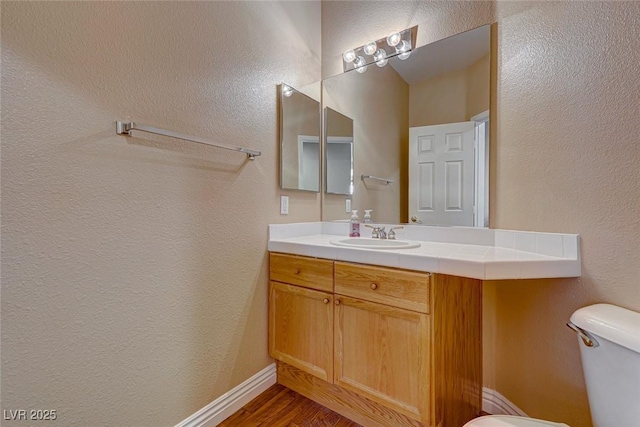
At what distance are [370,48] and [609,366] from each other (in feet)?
6.12

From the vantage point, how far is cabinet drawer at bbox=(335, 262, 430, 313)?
3.76 ft

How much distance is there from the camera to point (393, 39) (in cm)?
177

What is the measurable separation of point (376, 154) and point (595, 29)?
1.09m

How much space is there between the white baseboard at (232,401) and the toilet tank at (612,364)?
1415 mm

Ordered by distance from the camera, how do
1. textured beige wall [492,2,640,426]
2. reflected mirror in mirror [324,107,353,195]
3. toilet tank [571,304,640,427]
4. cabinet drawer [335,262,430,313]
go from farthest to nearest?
reflected mirror in mirror [324,107,353,195] → cabinet drawer [335,262,430,313] → textured beige wall [492,2,640,426] → toilet tank [571,304,640,427]

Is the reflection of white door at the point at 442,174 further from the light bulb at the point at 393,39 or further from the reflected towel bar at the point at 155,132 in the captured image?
the reflected towel bar at the point at 155,132

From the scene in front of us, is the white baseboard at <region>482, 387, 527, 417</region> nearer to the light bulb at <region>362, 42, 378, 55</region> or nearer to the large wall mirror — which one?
the large wall mirror

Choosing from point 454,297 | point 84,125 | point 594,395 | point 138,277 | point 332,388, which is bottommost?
point 332,388

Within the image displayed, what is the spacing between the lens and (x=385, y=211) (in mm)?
1854

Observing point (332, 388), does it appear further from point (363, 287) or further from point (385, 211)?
point (385, 211)

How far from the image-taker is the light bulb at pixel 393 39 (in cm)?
176

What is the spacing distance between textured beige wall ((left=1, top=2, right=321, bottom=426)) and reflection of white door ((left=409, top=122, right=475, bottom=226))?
87 cm

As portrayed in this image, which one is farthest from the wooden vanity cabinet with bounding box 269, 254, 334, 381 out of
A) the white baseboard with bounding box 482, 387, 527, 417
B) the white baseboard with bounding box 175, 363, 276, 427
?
the white baseboard with bounding box 482, 387, 527, 417

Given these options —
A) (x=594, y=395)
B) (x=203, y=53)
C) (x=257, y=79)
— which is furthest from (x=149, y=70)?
(x=594, y=395)
